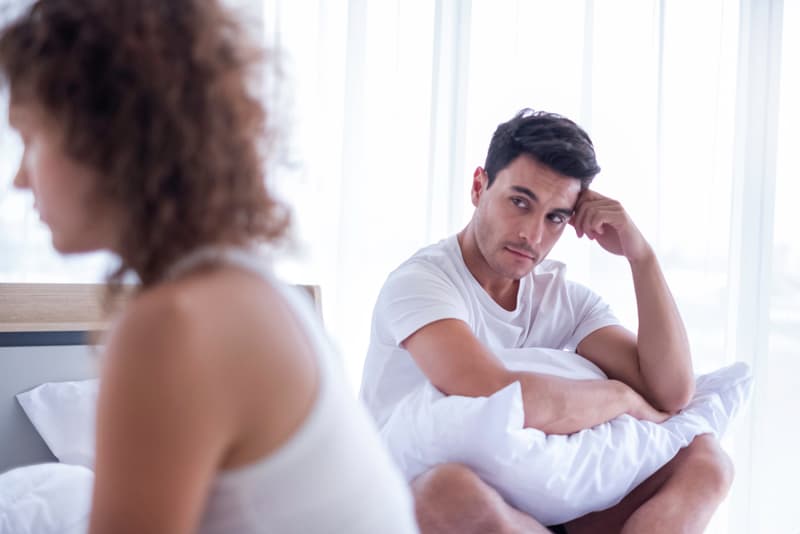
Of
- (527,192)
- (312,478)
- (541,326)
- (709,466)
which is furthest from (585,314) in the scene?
(312,478)

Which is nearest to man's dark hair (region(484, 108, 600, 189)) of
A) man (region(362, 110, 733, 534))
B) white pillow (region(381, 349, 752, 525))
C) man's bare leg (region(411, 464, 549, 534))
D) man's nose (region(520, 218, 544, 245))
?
man (region(362, 110, 733, 534))

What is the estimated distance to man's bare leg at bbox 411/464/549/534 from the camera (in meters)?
1.42

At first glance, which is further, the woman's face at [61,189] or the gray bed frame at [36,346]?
the gray bed frame at [36,346]

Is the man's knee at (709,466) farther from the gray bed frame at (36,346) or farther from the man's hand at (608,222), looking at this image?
the gray bed frame at (36,346)

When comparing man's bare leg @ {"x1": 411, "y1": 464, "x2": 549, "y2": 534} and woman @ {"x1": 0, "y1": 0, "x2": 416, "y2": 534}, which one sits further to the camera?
man's bare leg @ {"x1": 411, "y1": 464, "x2": 549, "y2": 534}

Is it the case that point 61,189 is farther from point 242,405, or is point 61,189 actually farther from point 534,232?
point 534,232

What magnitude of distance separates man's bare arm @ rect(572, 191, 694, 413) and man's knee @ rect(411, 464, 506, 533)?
569 mm

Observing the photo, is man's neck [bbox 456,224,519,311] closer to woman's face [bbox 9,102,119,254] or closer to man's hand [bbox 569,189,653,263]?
man's hand [bbox 569,189,653,263]

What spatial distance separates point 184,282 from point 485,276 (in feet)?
4.43

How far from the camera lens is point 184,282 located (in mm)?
638

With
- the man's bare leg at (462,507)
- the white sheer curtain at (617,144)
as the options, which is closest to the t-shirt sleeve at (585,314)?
the man's bare leg at (462,507)

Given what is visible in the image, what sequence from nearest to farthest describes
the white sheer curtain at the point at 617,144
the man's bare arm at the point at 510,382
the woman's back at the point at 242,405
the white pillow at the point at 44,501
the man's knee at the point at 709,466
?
the woman's back at the point at 242,405 < the white pillow at the point at 44,501 < the man's bare arm at the point at 510,382 < the man's knee at the point at 709,466 < the white sheer curtain at the point at 617,144

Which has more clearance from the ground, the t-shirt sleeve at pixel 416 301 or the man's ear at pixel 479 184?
the man's ear at pixel 479 184

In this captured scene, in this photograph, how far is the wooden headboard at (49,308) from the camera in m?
1.99
